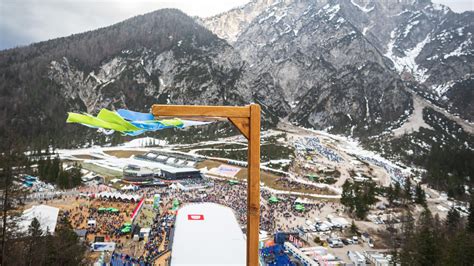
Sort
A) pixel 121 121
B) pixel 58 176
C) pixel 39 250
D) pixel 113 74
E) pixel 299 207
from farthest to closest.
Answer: pixel 113 74
pixel 58 176
pixel 299 207
pixel 39 250
pixel 121 121

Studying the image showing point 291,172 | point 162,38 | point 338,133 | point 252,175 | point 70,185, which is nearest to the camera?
point 252,175

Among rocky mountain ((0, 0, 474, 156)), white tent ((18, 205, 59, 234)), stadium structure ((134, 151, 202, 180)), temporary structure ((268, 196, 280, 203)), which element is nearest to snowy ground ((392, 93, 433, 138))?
rocky mountain ((0, 0, 474, 156))

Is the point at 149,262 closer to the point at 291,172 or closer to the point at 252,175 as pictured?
the point at 252,175

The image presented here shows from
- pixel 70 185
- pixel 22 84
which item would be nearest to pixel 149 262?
pixel 70 185

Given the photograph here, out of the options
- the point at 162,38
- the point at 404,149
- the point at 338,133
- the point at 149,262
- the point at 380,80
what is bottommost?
the point at 149,262

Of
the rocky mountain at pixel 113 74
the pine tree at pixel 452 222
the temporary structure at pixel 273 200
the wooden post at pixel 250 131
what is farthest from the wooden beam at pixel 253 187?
the rocky mountain at pixel 113 74

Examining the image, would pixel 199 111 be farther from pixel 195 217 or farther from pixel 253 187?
pixel 195 217

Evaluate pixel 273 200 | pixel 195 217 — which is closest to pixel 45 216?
pixel 195 217
